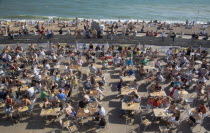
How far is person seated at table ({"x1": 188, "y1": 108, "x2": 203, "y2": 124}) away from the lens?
8.94 m

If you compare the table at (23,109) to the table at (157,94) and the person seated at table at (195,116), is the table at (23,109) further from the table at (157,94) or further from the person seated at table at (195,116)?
the person seated at table at (195,116)

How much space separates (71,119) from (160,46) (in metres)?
13.6

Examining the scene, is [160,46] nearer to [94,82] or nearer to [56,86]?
[94,82]

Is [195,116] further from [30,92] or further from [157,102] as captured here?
[30,92]

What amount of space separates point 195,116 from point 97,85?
5.27 m

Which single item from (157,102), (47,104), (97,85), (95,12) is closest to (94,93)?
(97,85)

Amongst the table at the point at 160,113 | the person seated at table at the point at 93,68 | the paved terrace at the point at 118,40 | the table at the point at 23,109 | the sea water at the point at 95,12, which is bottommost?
the table at the point at 23,109

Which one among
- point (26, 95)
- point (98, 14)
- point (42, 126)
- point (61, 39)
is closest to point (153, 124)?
point (42, 126)

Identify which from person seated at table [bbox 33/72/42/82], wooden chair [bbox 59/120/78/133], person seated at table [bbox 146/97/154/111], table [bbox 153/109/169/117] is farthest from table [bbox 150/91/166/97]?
person seated at table [bbox 33/72/42/82]

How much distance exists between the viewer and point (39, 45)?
19719mm

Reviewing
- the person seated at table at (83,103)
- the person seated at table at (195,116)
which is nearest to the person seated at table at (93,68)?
the person seated at table at (83,103)

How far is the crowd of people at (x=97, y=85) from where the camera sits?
31.1 feet

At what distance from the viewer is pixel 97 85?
11.3m

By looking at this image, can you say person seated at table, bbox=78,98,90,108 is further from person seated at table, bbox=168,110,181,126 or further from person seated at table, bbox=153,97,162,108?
person seated at table, bbox=168,110,181,126
